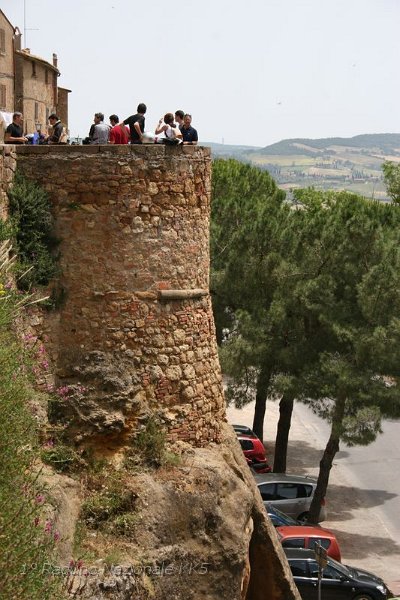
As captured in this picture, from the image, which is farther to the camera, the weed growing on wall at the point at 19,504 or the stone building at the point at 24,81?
the stone building at the point at 24,81

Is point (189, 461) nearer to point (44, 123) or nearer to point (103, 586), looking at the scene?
point (103, 586)

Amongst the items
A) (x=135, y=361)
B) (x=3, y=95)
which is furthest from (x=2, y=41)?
(x=135, y=361)

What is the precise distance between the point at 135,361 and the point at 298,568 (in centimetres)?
1108

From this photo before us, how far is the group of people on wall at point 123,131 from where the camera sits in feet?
51.6

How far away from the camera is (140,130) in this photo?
16.0m

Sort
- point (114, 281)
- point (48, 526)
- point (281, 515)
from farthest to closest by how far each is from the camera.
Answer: point (281, 515), point (114, 281), point (48, 526)

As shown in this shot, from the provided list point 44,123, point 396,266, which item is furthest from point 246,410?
point 396,266

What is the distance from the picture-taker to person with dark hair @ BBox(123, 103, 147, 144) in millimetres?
16000

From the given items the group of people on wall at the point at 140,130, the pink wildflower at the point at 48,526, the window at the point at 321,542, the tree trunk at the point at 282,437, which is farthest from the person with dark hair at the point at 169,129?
the tree trunk at the point at 282,437

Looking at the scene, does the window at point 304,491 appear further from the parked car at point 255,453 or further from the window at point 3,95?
the window at point 3,95

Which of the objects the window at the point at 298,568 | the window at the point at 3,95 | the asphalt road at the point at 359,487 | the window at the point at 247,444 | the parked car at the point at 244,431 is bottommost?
the asphalt road at the point at 359,487

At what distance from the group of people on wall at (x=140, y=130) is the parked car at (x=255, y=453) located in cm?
1810

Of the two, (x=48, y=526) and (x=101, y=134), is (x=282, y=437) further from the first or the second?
(x=48, y=526)

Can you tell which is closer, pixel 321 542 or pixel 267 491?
pixel 321 542
